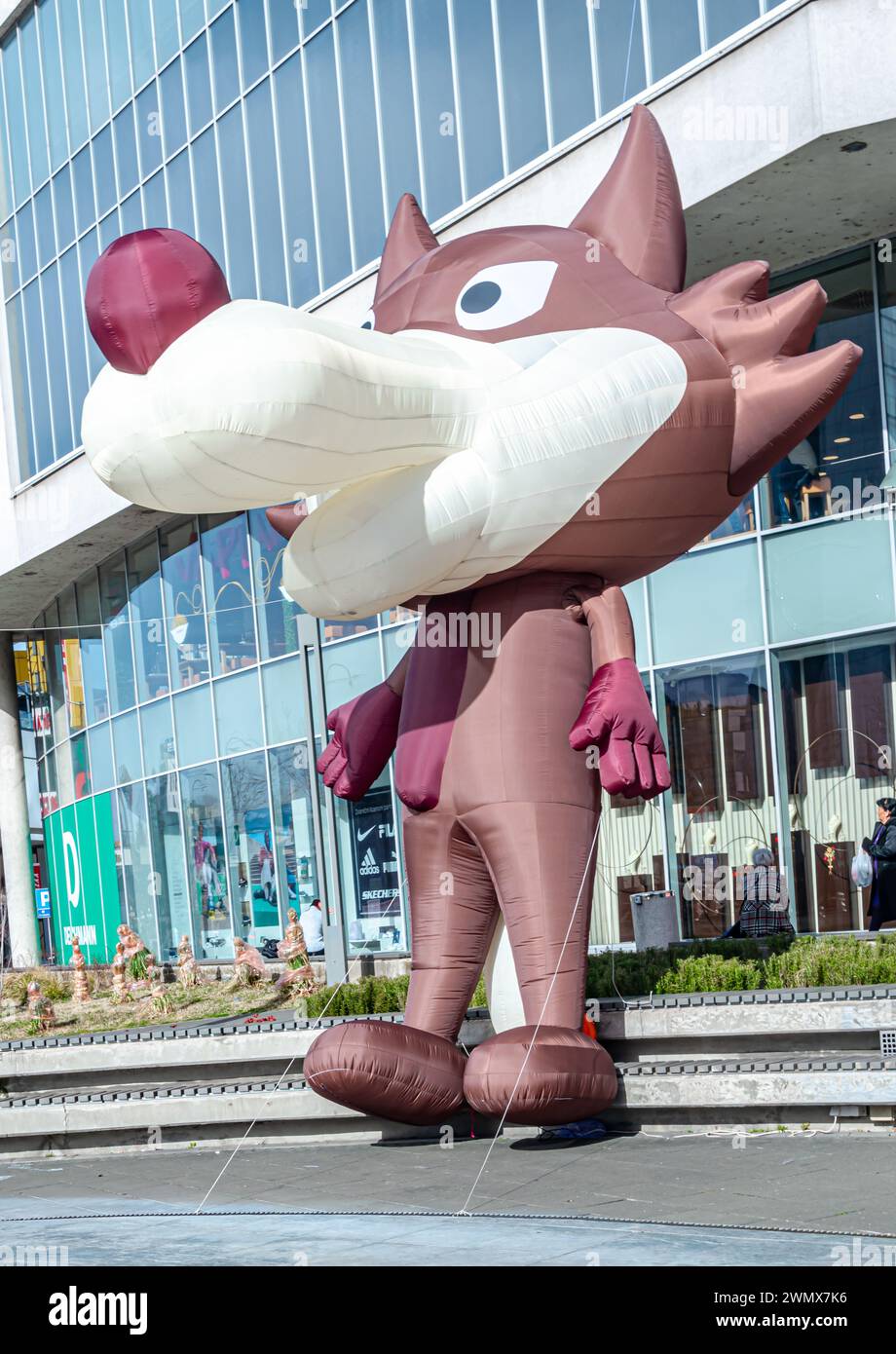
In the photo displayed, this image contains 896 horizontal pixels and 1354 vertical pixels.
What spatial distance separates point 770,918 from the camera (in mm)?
13047

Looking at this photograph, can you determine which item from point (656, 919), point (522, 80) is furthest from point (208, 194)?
point (656, 919)

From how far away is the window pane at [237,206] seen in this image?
18938 millimetres

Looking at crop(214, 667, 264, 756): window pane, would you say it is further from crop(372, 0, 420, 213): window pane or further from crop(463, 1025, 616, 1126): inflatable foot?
crop(463, 1025, 616, 1126): inflatable foot

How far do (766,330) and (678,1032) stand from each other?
11.5 feet

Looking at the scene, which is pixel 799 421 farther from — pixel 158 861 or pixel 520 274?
pixel 158 861

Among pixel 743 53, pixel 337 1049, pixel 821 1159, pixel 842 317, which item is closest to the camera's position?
pixel 821 1159

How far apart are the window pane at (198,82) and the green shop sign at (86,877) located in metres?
10.5

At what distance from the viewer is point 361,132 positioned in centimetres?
1698

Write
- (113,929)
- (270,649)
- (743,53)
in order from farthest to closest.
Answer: (113,929) → (270,649) → (743,53)

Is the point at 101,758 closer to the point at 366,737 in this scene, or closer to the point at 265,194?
the point at 265,194

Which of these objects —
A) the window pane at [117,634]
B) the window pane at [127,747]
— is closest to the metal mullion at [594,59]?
the window pane at [117,634]

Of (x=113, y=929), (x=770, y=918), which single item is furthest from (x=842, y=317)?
(x=113, y=929)

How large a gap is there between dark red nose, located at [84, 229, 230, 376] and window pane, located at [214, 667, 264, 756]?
48.3 feet
